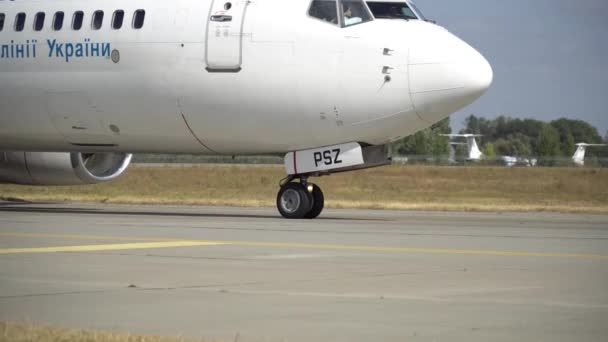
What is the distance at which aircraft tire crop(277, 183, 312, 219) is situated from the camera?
22.8 m

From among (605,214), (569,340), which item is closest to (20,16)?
(605,214)

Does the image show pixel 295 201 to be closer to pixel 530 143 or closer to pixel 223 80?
pixel 223 80

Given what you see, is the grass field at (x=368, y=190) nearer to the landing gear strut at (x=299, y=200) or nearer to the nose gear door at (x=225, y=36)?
the landing gear strut at (x=299, y=200)

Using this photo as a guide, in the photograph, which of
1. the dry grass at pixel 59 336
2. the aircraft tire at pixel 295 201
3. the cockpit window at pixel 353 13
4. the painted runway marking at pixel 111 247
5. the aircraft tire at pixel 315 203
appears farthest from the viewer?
the aircraft tire at pixel 315 203

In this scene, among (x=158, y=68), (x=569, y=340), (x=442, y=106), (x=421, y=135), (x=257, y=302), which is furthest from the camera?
(x=421, y=135)

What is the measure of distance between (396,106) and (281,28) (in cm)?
252

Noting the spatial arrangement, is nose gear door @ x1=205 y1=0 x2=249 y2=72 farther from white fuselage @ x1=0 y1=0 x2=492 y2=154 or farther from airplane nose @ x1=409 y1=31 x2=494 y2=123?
airplane nose @ x1=409 y1=31 x2=494 y2=123

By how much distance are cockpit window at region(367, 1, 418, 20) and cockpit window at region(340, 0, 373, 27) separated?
0.45 ft

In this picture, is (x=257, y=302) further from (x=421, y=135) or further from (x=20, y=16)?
(x=421, y=135)

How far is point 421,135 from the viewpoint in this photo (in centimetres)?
14888

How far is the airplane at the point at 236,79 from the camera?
2159 cm

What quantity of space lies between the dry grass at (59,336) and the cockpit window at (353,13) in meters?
14.6

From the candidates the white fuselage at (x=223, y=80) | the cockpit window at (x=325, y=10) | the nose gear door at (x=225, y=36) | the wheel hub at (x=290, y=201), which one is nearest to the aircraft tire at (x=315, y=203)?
the wheel hub at (x=290, y=201)

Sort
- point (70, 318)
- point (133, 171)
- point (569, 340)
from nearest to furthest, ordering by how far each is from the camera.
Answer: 1. point (569, 340)
2. point (70, 318)
3. point (133, 171)
